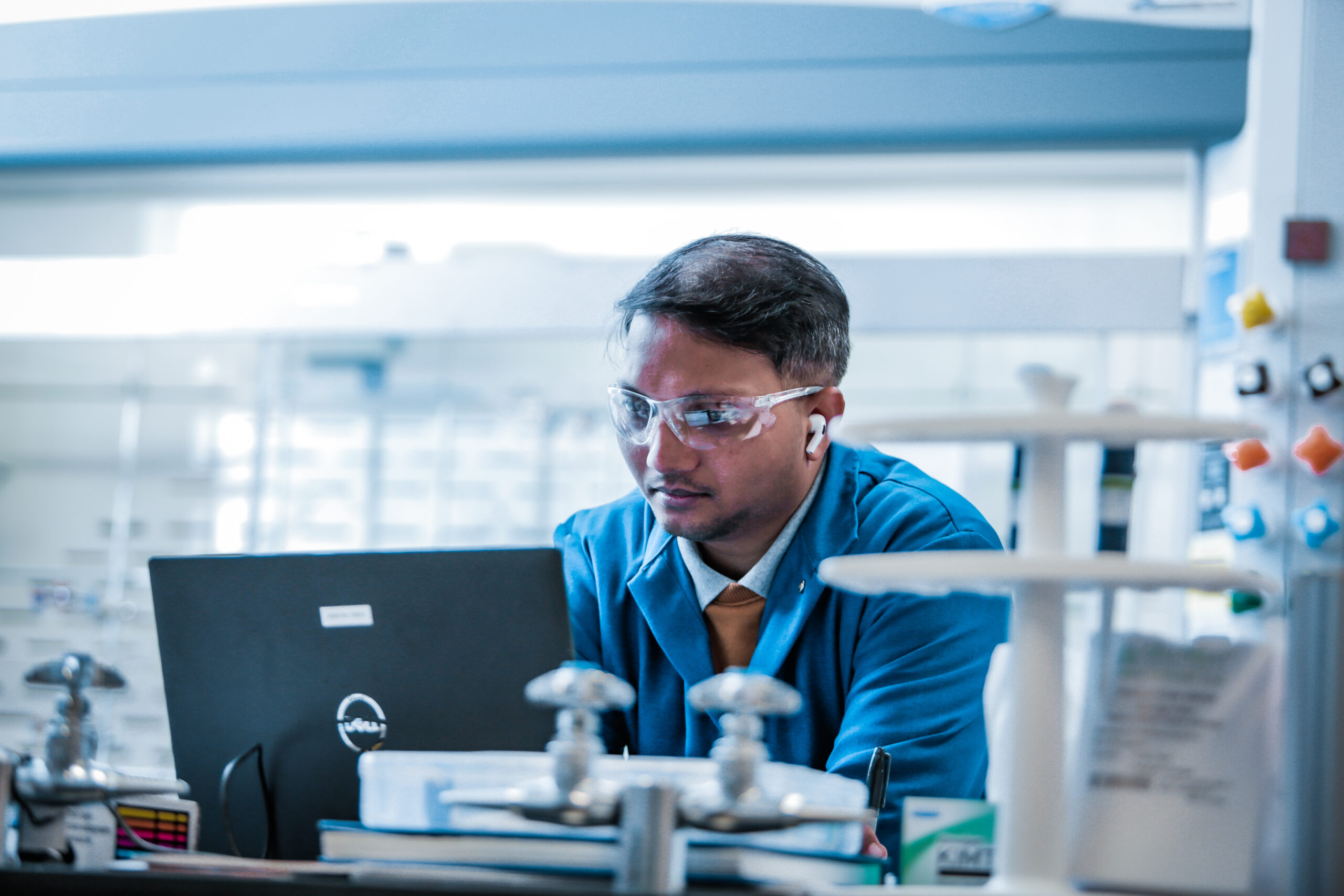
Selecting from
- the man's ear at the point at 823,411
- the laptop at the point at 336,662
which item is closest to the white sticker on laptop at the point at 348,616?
the laptop at the point at 336,662

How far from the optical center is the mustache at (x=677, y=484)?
5.18 feet

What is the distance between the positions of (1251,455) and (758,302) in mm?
1836

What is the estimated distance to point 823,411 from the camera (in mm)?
1736

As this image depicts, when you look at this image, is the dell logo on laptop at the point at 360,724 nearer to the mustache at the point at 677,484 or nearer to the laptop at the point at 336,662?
the laptop at the point at 336,662

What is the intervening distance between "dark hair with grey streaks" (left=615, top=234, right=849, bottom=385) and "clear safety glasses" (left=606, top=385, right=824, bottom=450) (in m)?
0.09

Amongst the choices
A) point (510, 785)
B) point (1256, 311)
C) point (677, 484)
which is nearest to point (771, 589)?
point (677, 484)

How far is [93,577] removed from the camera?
14.3 feet

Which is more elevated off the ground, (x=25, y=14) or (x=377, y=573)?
(x=25, y=14)

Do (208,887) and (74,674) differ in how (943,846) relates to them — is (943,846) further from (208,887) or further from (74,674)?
(74,674)

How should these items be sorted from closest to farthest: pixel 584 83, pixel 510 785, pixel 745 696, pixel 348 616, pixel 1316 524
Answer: pixel 745 696
pixel 510 785
pixel 348 616
pixel 1316 524
pixel 584 83

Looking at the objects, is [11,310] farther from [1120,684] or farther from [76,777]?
[1120,684]

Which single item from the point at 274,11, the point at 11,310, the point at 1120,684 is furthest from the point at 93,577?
the point at 1120,684

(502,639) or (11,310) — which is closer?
(502,639)

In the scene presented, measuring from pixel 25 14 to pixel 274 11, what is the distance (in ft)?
2.73
